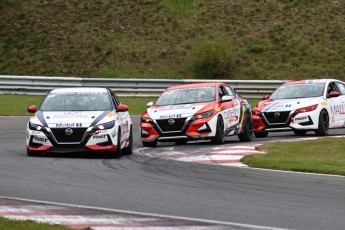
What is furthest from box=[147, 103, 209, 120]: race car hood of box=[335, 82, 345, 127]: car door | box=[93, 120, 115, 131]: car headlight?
box=[335, 82, 345, 127]: car door

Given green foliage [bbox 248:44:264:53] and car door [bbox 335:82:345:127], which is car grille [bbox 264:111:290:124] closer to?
car door [bbox 335:82:345:127]

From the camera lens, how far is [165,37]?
4484 cm

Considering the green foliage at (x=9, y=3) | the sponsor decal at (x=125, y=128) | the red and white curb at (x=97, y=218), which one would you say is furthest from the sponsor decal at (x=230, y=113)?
the green foliage at (x=9, y=3)

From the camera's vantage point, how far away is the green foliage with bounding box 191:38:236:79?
40969mm

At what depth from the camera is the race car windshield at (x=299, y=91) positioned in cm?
2547

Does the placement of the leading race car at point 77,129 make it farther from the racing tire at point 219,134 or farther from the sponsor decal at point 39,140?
the racing tire at point 219,134

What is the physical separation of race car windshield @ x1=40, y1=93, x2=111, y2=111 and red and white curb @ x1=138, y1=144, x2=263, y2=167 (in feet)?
4.26

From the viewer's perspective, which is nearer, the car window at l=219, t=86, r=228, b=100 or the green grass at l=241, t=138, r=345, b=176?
the green grass at l=241, t=138, r=345, b=176

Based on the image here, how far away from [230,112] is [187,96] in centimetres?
101

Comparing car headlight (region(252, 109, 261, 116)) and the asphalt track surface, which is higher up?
the asphalt track surface

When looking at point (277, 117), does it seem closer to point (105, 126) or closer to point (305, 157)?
point (305, 157)

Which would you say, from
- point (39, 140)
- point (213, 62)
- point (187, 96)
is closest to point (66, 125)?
point (39, 140)

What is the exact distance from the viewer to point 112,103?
19859 mm

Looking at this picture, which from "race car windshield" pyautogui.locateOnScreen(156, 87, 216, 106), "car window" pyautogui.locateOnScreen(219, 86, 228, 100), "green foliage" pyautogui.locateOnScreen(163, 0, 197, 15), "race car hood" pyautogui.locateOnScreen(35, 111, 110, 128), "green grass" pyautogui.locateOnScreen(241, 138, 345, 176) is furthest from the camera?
"green foliage" pyautogui.locateOnScreen(163, 0, 197, 15)
